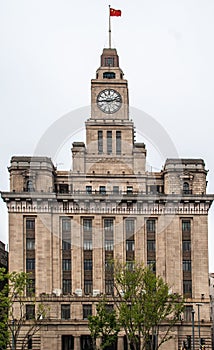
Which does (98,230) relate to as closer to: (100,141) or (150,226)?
(150,226)

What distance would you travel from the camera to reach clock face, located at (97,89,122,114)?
138250 millimetres

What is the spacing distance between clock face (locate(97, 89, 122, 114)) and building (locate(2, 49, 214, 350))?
8802 millimetres

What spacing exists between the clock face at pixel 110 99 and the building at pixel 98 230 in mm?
→ 8802

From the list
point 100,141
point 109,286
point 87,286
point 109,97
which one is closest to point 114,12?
point 109,97

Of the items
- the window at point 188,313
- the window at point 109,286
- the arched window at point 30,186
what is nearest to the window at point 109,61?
the arched window at point 30,186

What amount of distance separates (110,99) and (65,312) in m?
38.4

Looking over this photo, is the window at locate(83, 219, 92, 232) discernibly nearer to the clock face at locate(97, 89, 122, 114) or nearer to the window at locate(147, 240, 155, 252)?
the window at locate(147, 240, 155, 252)

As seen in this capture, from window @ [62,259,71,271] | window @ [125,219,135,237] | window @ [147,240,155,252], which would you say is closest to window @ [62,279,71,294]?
window @ [62,259,71,271]

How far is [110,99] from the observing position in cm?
13850

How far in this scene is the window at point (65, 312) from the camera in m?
124

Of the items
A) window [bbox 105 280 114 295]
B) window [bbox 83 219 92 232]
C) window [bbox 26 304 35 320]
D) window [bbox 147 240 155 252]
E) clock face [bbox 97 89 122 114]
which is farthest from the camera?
clock face [bbox 97 89 122 114]

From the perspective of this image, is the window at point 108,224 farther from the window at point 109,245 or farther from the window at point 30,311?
the window at point 30,311

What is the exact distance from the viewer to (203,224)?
424 feet

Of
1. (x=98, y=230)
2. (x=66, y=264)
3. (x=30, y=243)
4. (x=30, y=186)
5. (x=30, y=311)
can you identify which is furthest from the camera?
(x=30, y=186)
